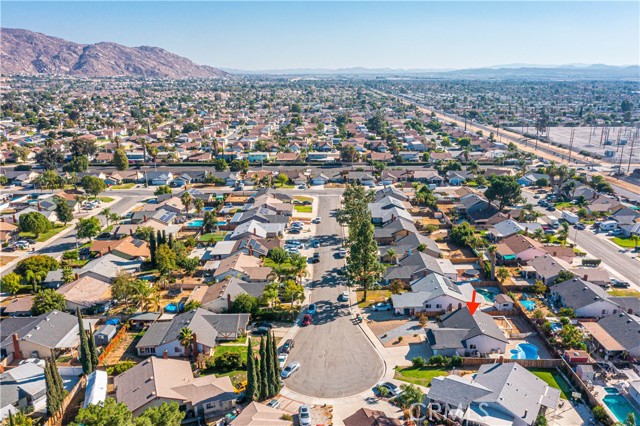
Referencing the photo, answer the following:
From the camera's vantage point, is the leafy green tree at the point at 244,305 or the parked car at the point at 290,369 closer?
the parked car at the point at 290,369

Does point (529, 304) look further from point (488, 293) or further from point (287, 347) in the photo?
point (287, 347)

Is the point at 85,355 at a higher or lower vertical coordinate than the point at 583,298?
higher

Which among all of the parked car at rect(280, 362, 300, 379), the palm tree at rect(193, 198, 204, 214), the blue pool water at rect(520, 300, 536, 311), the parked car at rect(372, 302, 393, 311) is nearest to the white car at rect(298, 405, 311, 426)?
the parked car at rect(280, 362, 300, 379)

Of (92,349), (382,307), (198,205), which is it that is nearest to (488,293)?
(382,307)

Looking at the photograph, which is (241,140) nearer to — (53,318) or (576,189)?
(576,189)

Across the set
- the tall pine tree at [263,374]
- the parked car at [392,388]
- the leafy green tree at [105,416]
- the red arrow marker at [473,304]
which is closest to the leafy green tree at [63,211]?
the leafy green tree at [105,416]

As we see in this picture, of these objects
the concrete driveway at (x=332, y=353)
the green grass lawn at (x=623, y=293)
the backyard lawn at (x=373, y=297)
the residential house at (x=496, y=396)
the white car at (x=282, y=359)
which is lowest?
the green grass lawn at (x=623, y=293)

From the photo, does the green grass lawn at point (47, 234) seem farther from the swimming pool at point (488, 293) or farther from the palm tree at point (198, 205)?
the swimming pool at point (488, 293)
